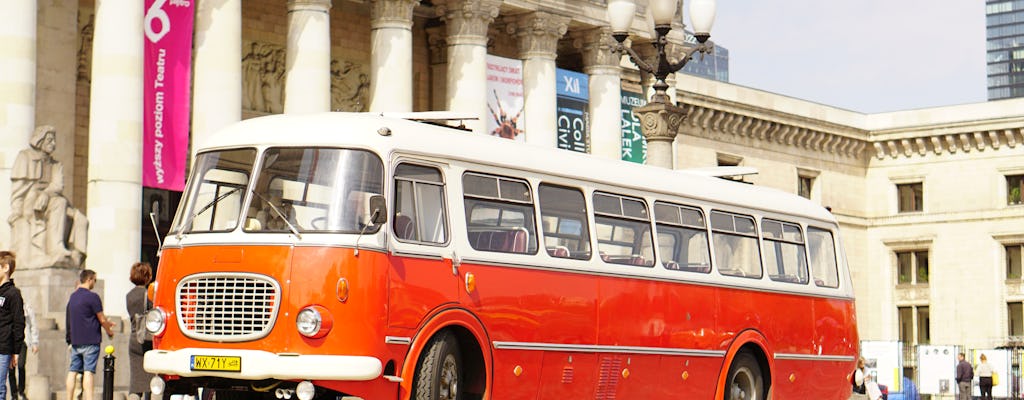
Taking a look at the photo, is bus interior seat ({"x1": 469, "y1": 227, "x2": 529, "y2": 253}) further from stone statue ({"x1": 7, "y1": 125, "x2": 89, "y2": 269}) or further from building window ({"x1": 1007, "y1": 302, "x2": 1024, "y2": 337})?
building window ({"x1": 1007, "y1": 302, "x2": 1024, "y2": 337})

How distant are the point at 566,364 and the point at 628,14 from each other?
8000 mm

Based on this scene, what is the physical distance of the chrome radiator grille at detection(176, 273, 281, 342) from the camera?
39.1 ft

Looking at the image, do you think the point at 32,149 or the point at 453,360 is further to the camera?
the point at 32,149

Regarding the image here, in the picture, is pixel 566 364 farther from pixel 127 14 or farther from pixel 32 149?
pixel 127 14

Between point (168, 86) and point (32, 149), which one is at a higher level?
point (168, 86)

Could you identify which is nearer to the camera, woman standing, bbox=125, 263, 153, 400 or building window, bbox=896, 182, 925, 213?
woman standing, bbox=125, 263, 153, 400

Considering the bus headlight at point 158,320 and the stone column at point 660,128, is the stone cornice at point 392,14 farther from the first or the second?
the bus headlight at point 158,320

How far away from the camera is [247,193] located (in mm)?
12375

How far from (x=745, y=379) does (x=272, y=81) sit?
2130cm

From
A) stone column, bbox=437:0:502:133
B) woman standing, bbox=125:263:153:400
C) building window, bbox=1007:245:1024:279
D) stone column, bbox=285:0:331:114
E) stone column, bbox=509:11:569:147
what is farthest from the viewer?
building window, bbox=1007:245:1024:279

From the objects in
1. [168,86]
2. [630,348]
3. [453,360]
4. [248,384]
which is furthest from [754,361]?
[168,86]

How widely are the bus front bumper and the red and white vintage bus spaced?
0.01 meters

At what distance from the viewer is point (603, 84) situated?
40750mm

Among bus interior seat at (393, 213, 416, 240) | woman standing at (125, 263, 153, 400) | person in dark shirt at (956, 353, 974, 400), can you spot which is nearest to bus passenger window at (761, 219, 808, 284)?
bus interior seat at (393, 213, 416, 240)
